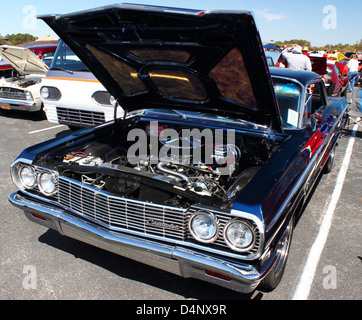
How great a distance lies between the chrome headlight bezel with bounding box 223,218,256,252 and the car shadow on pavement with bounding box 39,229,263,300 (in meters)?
0.63

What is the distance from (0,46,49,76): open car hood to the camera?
7.41 meters

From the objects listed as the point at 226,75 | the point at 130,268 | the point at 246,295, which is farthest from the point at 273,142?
the point at 130,268

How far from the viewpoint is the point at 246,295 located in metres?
2.46

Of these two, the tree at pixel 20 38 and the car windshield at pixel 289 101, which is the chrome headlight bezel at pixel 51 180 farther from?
the tree at pixel 20 38

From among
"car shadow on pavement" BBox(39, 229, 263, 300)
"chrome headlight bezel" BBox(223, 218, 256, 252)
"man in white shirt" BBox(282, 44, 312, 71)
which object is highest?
"man in white shirt" BBox(282, 44, 312, 71)

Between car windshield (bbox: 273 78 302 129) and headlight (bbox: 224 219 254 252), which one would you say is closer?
headlight (bbox: 224 219 254 252)

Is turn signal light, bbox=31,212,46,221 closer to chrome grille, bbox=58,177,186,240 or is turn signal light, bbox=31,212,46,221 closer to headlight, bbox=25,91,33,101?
chrome grille, bbox=58,177,186,240

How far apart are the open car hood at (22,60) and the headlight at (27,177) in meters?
5.72

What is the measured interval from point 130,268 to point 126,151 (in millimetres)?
1131

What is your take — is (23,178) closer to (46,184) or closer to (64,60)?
(46,184)

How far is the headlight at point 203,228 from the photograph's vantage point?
205cm

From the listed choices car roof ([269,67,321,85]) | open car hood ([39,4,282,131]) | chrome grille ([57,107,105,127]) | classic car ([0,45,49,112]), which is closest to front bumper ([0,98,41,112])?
classic car ([0,45,49,112])

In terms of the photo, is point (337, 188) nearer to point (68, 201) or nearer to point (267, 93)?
point (267, 93)
